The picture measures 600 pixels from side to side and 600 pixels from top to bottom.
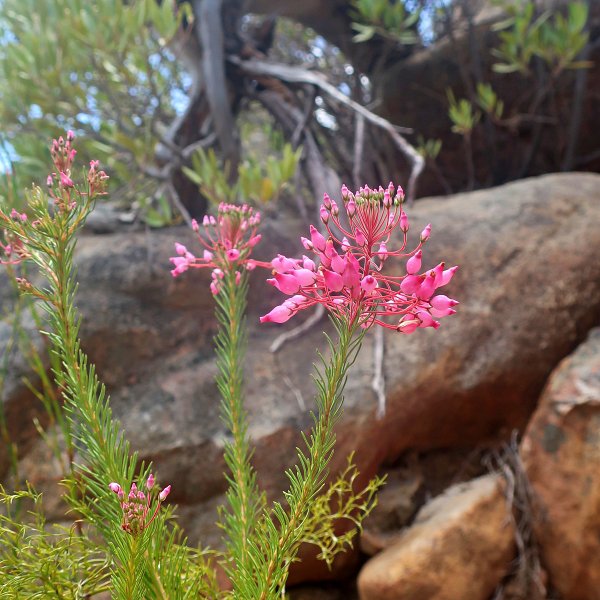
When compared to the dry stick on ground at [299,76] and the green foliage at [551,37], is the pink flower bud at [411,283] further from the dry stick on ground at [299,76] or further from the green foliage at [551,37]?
the green foliage at [551,37]

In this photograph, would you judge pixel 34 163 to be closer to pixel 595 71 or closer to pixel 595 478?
pixel 595 478

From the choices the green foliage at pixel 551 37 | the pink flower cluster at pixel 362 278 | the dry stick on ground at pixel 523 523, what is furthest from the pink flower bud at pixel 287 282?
the green foliage at pixel 551 37

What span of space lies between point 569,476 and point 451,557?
36cm

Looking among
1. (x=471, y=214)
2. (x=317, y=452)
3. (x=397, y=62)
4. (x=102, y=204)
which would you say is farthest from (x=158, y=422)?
(x=397, y=62)

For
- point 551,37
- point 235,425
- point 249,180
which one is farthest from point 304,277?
point 551,37

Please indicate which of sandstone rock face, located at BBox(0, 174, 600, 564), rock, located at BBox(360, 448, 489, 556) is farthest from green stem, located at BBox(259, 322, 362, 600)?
rock, located at BBox(360, 448, 489, 556)

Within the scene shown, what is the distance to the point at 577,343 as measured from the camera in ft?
5.63

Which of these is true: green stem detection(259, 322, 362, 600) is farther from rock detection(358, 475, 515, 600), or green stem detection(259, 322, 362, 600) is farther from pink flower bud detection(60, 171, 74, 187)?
rock detection(358, 475, 515, 600)

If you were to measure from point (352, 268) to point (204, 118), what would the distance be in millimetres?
1852

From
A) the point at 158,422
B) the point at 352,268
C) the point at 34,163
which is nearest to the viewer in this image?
the point at 352,268

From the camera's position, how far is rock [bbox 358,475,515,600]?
4.52 feet

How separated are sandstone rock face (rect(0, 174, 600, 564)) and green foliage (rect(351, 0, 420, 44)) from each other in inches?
35.3

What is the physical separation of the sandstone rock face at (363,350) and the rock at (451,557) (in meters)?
0.24

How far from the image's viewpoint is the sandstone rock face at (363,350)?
1.46 meters
